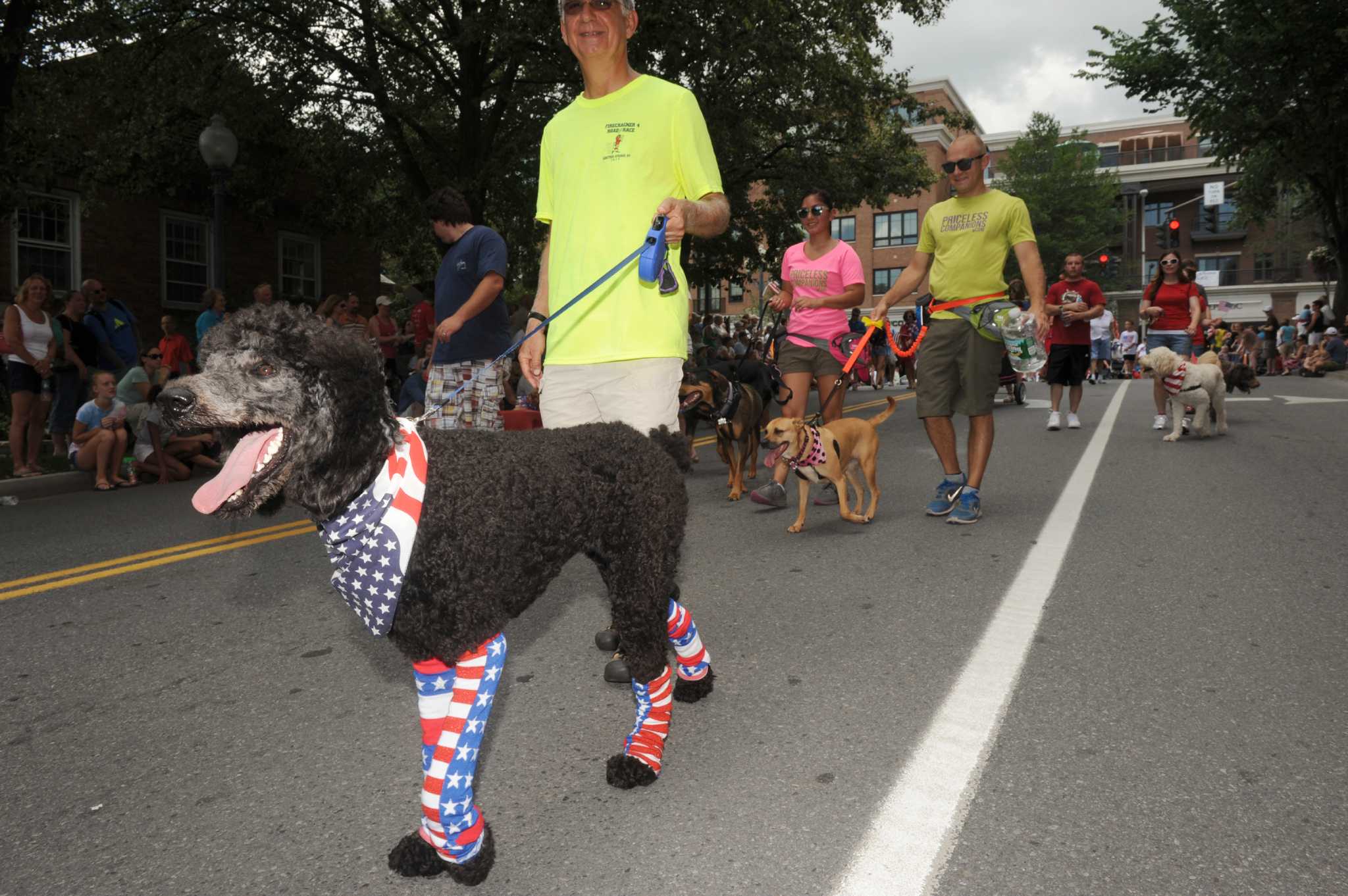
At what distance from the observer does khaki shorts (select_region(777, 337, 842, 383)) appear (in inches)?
286

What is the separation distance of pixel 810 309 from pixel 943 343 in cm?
107

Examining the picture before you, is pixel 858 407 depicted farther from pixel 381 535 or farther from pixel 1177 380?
pixel 381 535

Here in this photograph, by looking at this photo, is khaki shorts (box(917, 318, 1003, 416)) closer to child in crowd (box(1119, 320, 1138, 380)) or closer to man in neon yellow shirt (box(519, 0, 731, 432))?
man in neon yellow shirt (box(519, 0, 731, 432))

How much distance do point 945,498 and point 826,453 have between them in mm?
906

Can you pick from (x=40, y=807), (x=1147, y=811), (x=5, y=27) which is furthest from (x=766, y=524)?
(x=5, y=27)

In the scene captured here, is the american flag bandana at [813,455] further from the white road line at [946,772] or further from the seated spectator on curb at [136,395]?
the seated spectator on curb at [136,395]

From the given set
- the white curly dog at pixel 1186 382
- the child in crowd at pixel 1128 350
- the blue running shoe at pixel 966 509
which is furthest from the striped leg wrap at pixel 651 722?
the child in crowd at pixel 1128 350

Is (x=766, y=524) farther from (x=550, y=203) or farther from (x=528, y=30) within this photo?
(x=528, y=30)

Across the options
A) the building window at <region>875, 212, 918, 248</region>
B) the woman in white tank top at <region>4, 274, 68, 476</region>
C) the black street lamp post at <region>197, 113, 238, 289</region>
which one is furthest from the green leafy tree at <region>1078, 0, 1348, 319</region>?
the building window at <region>875, 212, 918, 248</region>

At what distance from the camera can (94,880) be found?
7.75 feet

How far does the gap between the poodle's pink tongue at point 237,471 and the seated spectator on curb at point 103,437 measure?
357 inches

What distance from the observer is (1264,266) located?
6938cm

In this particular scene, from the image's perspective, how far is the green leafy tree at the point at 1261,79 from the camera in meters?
22.4

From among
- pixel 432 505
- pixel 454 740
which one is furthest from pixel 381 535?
pixel 454 740
